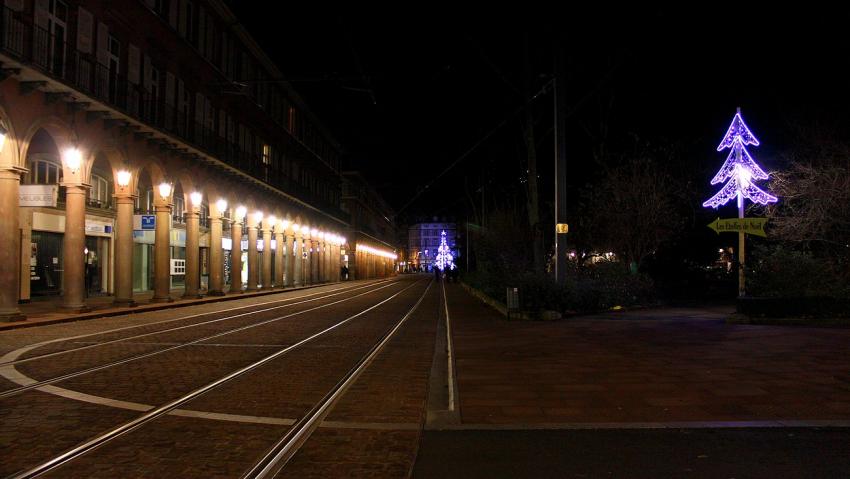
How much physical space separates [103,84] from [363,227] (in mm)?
68450

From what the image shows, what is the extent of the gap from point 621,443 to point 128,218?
23.1 m

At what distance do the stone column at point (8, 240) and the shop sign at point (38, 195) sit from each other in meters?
0.73

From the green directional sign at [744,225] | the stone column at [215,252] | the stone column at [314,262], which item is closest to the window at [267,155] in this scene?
the stone column at [215,252]

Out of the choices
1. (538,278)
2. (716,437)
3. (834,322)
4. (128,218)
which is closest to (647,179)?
(538,278)

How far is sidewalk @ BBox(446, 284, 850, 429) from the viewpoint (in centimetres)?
716

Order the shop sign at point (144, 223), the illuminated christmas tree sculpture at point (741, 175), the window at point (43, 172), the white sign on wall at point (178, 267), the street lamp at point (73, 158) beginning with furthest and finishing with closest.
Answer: the white sign on wall at point (178, 267)
the shop sign at point (144, 223)
the window at point (43, 172)
the street lamp at point (73, 158)
the illuminated christmas tree sculpture at point (741, 175)

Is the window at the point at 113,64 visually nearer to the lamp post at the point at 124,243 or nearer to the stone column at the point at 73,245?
the lamp post at the point at 124,243

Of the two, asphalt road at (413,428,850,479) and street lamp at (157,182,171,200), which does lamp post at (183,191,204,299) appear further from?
asphalt road at (413,428,850,479)

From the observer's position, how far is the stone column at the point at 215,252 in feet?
112

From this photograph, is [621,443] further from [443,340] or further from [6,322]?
[6,322]

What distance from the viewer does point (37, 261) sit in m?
26.0

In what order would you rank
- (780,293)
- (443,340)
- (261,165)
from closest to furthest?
(443,340)
(780,293)
(261,165)

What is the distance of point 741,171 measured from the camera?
20.2 metres

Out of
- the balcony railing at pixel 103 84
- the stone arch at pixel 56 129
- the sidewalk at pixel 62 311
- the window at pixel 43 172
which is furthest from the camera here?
the window at pixel 43 172
